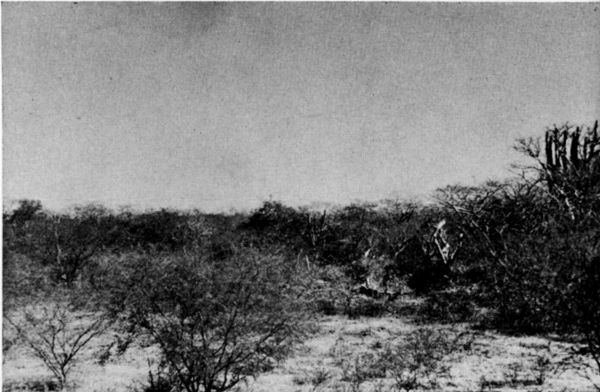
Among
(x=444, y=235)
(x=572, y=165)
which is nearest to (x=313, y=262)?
(x=444, y=235)

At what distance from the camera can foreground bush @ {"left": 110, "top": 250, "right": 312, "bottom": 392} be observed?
24.0ft

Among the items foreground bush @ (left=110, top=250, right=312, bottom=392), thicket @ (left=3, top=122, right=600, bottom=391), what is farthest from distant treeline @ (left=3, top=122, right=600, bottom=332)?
foreground bush @ (left=110, top=250, right=312, bottom=392)

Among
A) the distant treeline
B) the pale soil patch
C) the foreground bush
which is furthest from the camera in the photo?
the pale soil patch

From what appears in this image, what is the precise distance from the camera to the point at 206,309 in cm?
729

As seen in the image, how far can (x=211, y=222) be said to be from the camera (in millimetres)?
30312

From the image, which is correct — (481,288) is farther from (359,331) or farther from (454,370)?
(454,370)

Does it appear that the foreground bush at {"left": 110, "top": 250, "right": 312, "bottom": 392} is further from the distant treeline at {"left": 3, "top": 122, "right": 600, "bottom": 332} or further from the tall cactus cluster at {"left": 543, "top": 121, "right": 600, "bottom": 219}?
the tall cactus cluster at {"left": 543, "top": 121, "right": 600, "bottom": 219}

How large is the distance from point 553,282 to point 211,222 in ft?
84.9

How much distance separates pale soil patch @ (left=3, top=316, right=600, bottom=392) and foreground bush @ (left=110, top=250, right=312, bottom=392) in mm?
1188

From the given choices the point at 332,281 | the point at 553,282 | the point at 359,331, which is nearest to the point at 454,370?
the point at 359,331

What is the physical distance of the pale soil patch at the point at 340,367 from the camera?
9250 millimetres

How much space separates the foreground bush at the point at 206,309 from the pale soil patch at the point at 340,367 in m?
1.19

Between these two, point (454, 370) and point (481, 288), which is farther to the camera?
point (481, 288)

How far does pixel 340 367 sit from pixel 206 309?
4.38 metres
